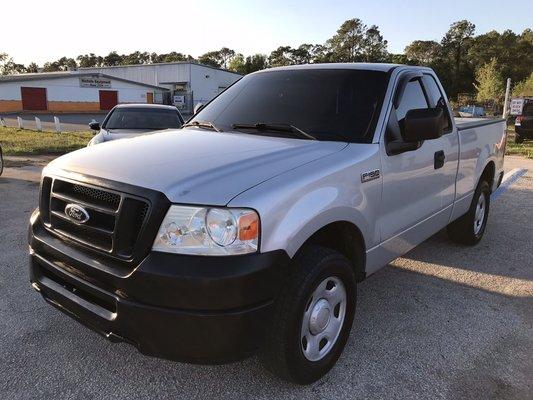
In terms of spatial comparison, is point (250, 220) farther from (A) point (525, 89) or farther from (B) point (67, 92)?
(B) point (67, 92)

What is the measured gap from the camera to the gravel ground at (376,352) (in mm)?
2732

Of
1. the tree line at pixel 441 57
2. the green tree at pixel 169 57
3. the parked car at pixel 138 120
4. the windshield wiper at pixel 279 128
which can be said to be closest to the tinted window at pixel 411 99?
the windshield wiper at pixel 279 128

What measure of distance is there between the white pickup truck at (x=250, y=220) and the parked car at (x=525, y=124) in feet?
54.1

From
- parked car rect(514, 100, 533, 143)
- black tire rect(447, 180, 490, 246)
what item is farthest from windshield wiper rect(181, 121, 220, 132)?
parked car rect(514, 100, 533, 143)

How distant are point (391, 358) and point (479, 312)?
1.15 m

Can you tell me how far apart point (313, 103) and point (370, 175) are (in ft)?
2.77

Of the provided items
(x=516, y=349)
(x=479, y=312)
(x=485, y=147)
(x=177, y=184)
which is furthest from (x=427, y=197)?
(x=177, y=184)

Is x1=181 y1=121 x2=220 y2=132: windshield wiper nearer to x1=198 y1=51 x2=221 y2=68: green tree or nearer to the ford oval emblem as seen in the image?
the ford oval emblem

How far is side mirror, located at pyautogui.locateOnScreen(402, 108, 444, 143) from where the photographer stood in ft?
10.4

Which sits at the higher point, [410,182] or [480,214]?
[410,182]

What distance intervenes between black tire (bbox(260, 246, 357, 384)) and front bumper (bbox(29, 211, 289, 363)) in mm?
85

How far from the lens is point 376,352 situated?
3.15m

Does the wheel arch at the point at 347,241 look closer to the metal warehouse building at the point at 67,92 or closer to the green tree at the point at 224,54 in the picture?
the metal warehouse building at the point at 67,92

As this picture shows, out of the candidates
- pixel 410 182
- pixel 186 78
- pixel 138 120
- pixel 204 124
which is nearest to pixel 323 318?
pixel 410 182
